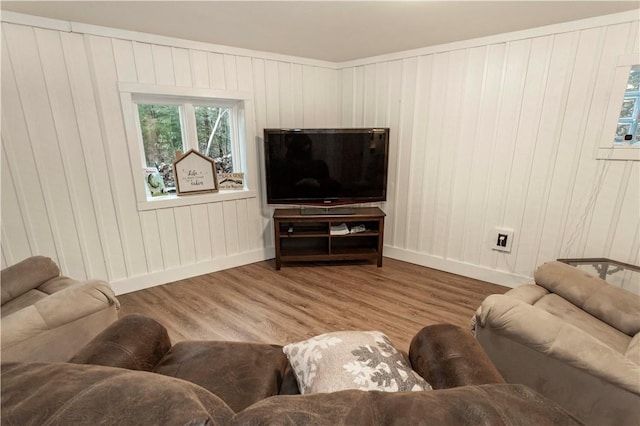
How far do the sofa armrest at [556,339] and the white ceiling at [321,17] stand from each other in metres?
1.87

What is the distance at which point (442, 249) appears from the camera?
312cm

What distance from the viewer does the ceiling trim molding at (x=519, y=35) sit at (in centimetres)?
204

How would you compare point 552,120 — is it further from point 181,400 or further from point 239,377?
point 181,400

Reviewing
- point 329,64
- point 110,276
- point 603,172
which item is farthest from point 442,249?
point 110,276

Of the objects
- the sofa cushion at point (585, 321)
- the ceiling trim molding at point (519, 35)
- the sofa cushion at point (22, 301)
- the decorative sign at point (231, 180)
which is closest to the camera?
the sofa cushion at point (585, 321)

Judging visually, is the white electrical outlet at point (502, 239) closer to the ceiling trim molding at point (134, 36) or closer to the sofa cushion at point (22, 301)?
the ceiling trim molding at point (134, 36)

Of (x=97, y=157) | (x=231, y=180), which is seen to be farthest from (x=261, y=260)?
(x=97, y=157)

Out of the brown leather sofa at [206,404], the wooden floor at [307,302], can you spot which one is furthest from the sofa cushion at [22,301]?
the brown leather sofa at [206,404]

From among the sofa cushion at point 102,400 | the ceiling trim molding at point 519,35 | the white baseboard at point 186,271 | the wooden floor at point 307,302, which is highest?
the ceiling trim molding at point 519,35

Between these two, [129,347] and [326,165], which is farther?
[326,165]

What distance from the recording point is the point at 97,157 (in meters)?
2.45

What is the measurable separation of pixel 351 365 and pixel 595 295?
1558 millimetres

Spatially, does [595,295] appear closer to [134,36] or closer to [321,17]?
[321,17]

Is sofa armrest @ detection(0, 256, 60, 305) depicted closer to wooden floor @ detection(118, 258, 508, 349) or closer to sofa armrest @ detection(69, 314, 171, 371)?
wooden floor @ detection(118, 258, 508, 349)
